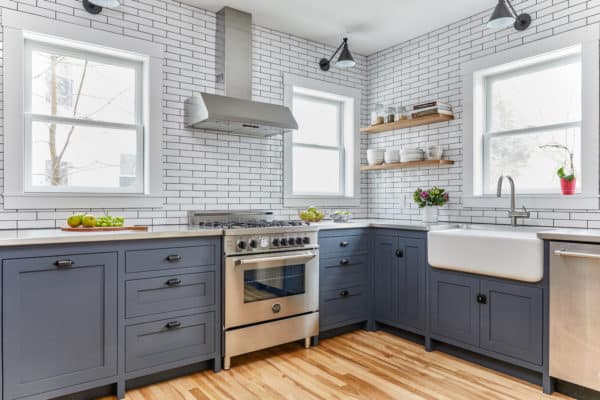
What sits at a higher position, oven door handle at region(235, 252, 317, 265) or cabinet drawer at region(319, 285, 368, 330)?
oven door handle at region(235, 252, 317, 265)

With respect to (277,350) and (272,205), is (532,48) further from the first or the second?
(277,350)

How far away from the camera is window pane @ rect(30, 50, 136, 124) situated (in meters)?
3.08

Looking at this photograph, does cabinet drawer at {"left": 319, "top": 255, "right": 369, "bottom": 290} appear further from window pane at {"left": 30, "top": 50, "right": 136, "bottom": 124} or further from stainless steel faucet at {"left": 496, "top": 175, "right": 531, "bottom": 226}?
window pane at {"left": 30, "top": 50, "right": 136, "bottom": 124}

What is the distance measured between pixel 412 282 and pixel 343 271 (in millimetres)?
593

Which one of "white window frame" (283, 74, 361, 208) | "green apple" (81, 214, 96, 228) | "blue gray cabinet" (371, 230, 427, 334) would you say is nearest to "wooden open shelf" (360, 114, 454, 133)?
"white window frame" (283, 74, 361, 208)

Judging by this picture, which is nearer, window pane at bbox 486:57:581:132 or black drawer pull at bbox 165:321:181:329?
black drawer pull at bbox 165:321:181:329

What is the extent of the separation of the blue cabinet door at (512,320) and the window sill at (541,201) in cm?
81

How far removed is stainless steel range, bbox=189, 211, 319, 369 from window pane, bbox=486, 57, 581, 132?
1.97m

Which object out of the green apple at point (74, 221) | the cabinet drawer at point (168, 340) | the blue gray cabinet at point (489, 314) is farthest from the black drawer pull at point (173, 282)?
the blue gray cabinet at point (489, 314)

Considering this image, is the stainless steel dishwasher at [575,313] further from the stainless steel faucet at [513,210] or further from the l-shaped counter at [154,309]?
the stainless steel faucet at [513,210]

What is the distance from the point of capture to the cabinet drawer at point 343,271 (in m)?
3.61

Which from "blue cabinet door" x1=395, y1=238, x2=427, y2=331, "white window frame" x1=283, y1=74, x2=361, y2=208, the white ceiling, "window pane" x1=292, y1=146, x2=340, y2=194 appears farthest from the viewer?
"window pane" x1=292, y1=146, x2=340, y2=194

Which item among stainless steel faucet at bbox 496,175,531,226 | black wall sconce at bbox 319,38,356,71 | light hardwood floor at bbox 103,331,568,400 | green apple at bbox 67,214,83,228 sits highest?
black wall sconce at bbox 319,38,356,71

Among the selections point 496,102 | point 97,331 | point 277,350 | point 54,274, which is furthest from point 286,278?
point 496,102
